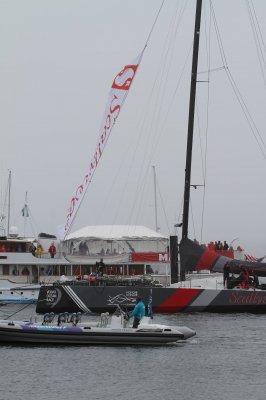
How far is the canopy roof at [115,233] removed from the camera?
75.6m

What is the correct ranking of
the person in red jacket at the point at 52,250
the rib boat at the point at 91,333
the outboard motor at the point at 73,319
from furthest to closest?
1. the person in red jacket at the point at 52,250
2. the outboard motor at the point at 73,319
3. the rib boat at the point at 91,333

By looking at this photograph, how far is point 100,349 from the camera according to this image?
40.7 m

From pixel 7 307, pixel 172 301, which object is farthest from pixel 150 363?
pixel 7 307

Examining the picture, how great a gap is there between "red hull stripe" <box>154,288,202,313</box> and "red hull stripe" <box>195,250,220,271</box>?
2.27m

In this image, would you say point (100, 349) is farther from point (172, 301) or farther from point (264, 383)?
point (172, 301)

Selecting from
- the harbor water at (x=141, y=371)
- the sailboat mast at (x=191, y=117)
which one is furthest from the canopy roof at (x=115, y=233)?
the harbor water at (x=141, y=371)

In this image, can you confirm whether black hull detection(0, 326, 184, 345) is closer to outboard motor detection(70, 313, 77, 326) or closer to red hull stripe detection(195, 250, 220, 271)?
outboard motor detection(70, 313, 77, 326)

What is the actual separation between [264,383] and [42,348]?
10.5m

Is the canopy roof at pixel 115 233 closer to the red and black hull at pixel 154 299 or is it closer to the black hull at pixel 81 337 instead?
the red and black hull at pixel 154 299

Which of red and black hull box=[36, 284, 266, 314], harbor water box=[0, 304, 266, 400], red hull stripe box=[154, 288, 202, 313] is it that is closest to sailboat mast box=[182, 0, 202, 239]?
red hull stripe box=[154, 288, 202, 313]

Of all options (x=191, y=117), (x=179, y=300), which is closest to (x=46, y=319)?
(x=179, y=300)

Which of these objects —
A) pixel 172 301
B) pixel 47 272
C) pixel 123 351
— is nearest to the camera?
pixel 123 351

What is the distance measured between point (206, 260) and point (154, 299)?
4.06m

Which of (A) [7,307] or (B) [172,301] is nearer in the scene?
Result: (B) [172,301]
